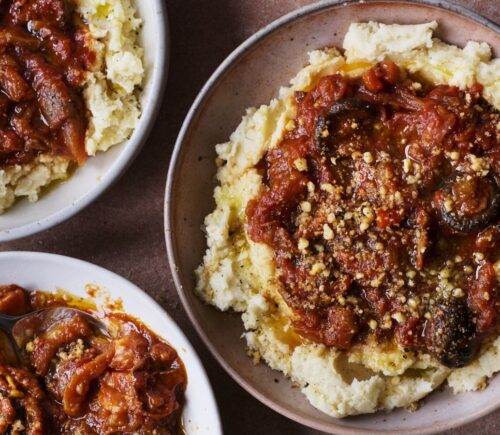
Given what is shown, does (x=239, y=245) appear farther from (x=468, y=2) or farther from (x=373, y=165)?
(x=468, y=2)

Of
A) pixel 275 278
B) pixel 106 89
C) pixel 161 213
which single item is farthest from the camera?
pixel 161 213

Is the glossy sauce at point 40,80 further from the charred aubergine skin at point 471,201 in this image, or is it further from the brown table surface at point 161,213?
the charred aubergine skin at point 471,201

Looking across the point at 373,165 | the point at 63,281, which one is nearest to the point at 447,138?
the point at 373,165

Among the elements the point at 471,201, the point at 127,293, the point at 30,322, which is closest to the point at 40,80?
the point at 127,293

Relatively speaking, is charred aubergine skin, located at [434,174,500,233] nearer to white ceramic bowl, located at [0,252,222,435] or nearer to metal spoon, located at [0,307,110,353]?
white ceramic bowl, located at [0,252,222,435]

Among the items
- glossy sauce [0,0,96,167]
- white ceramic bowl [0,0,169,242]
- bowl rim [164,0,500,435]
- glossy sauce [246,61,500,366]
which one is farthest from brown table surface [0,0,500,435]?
glossy sauce [246,61,500,366]

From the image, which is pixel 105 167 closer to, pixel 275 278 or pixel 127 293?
pixel 127 293

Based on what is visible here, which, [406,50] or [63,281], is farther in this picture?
[63,281]
